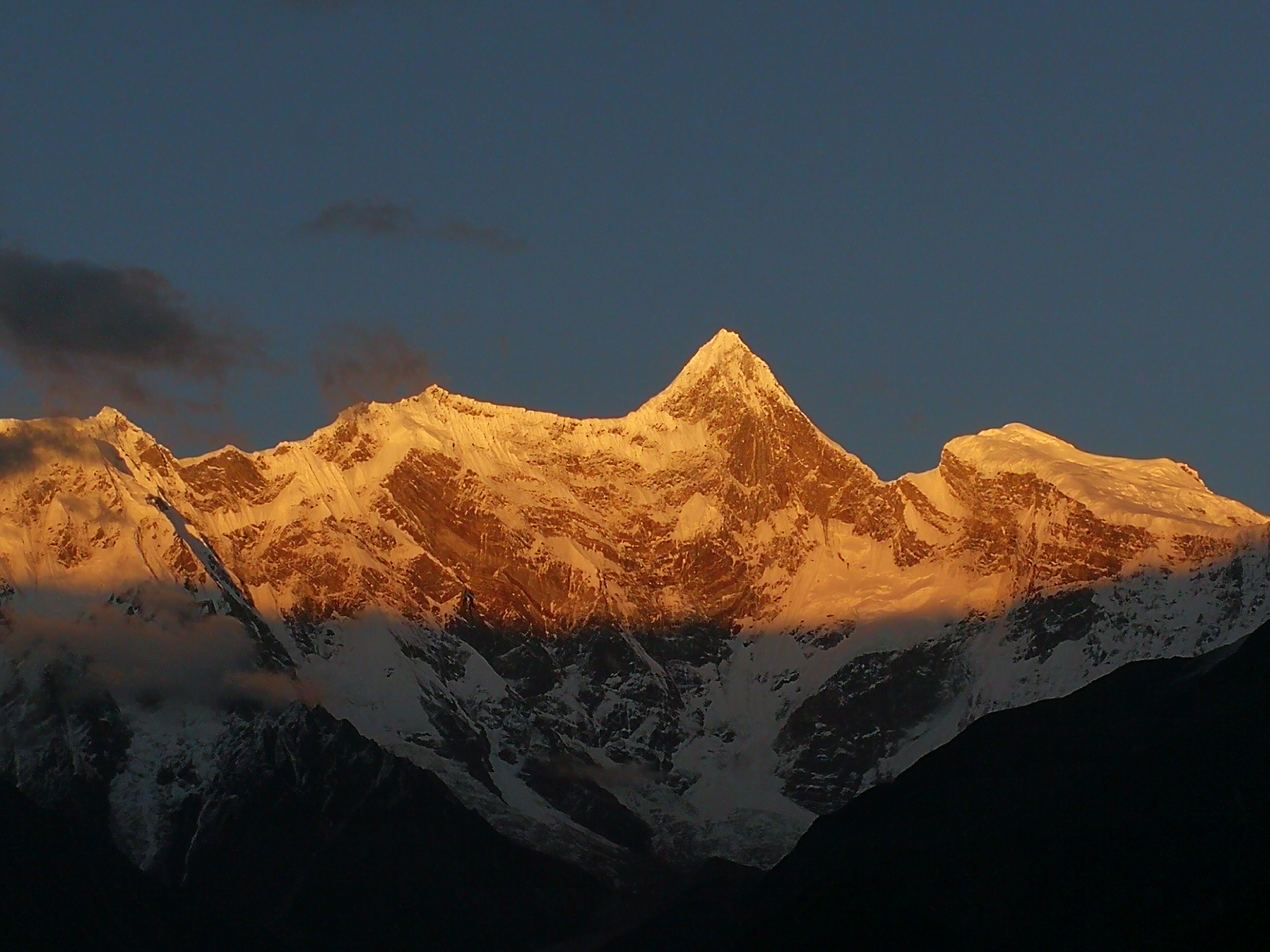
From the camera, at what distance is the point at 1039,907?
19975cm

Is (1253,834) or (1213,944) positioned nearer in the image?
(1213,944)

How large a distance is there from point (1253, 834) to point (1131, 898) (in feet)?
24.6

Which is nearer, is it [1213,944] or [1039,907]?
[1213,944]

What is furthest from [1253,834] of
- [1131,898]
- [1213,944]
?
[1213,944]

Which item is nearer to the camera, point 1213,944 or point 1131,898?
point 1213,944

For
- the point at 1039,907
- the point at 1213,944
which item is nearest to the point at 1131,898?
the point at 1039,907

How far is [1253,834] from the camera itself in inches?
7721

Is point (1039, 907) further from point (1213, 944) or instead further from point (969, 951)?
point (1213, 944)

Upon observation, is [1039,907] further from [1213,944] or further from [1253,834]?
[1213,944]

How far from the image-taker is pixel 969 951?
199m

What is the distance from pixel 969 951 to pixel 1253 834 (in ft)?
54.7

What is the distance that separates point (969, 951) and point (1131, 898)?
984cm

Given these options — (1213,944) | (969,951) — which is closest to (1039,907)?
(969,951)

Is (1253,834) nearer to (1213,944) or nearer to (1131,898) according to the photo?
(1131,898)
